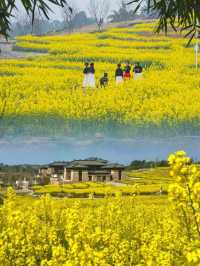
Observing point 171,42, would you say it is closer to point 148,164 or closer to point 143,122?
point 143,122

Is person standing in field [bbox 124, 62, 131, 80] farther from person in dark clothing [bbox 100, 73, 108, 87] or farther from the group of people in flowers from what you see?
person in dark clothing [bbox 100, 73, 108, 87]

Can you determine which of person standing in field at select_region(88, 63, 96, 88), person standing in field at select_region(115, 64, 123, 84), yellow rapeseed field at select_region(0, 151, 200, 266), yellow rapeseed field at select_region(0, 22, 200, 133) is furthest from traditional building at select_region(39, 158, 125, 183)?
yellow rapeseed field at select_region(0, 151, 200, 266)

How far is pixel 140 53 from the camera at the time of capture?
3111 cm

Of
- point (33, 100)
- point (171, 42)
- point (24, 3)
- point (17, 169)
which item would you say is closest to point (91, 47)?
point (171, 42)

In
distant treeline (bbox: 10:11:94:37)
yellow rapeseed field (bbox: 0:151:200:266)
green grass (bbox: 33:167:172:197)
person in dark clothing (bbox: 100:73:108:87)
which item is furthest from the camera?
distant treeline (bbox: 10:11:94:37)

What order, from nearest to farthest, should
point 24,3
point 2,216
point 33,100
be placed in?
point 2,216
point 24,3
point 33,100

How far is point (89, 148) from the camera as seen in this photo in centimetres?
1977

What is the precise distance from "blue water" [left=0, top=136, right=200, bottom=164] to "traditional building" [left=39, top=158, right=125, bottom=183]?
32cm

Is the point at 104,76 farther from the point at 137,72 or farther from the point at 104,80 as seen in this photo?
the point at 137,72

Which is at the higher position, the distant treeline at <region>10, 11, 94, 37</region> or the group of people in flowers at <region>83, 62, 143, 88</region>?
the distant treeline at <region>10, 11, 94, 37</region>

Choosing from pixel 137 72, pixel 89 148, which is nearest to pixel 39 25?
pixel 137 72

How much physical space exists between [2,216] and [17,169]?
37.3 feet

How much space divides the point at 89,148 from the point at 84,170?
133cm

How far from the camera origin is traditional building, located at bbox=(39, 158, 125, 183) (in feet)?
60.2
